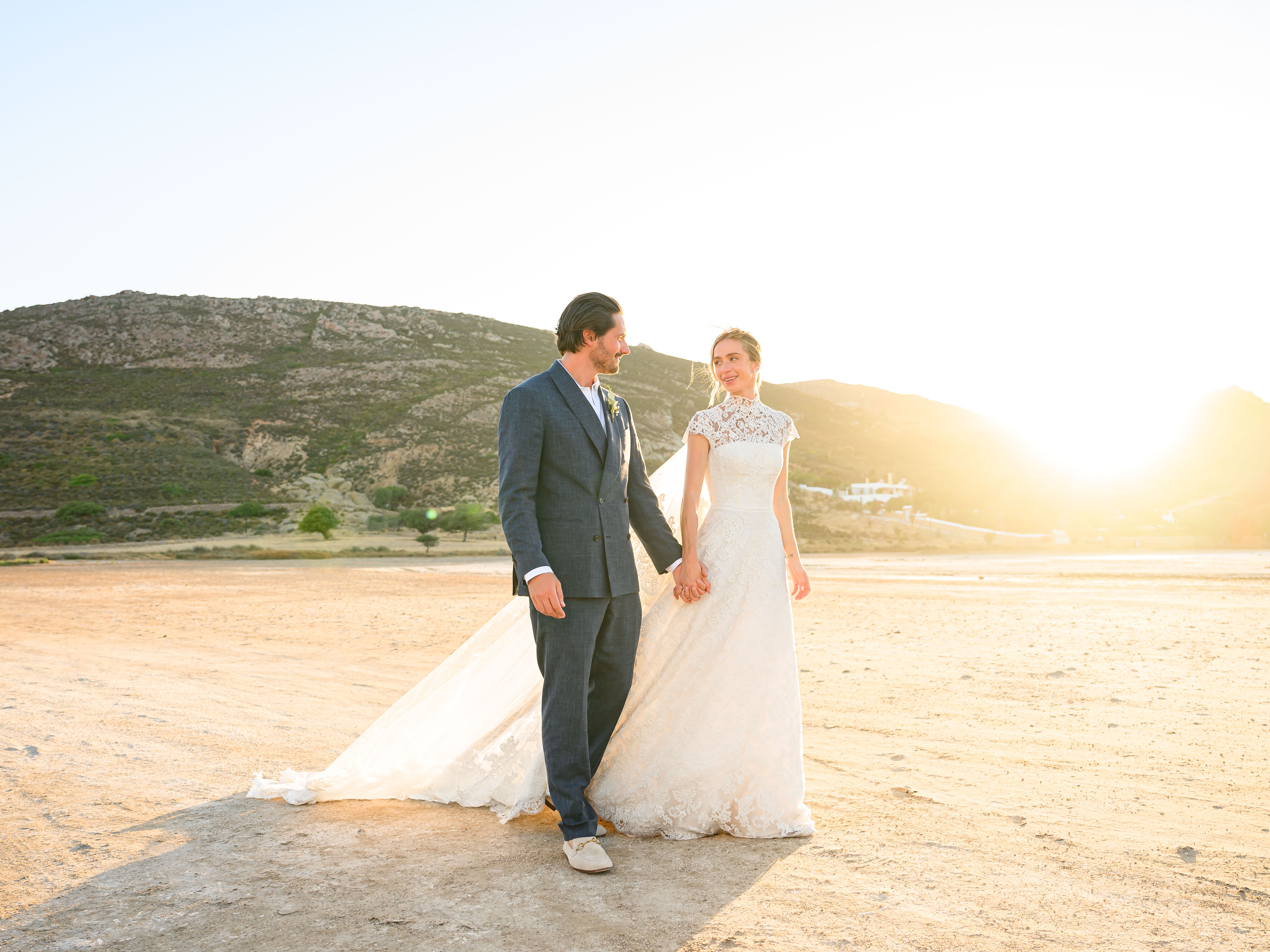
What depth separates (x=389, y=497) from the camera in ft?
138

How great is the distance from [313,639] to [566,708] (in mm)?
8364

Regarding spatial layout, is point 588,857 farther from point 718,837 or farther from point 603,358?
point 603,358

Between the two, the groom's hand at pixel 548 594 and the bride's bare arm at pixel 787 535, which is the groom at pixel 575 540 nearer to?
the groom's hand at pixel 548 594

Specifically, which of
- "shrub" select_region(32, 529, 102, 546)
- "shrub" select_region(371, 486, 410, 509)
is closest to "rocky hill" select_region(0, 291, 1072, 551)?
"shrub" select_region(371, 486, 410, 509)

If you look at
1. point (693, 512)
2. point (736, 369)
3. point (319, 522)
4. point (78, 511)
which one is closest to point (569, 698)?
point (693, 512)

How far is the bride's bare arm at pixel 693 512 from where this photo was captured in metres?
3.54

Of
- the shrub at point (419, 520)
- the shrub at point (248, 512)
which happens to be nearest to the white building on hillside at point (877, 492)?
the shrub at point (419, 520)

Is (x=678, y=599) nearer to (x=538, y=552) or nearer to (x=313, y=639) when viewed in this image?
(x=538, y=552)

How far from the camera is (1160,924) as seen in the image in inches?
101

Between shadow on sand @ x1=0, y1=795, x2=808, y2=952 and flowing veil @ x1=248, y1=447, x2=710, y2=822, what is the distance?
5.6 inches

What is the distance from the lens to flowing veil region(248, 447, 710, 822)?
3648mm

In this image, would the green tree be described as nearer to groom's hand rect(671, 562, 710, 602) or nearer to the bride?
the bride

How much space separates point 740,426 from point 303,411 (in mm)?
55161

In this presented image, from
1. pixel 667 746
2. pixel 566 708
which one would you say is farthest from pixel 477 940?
pixel 667 746
